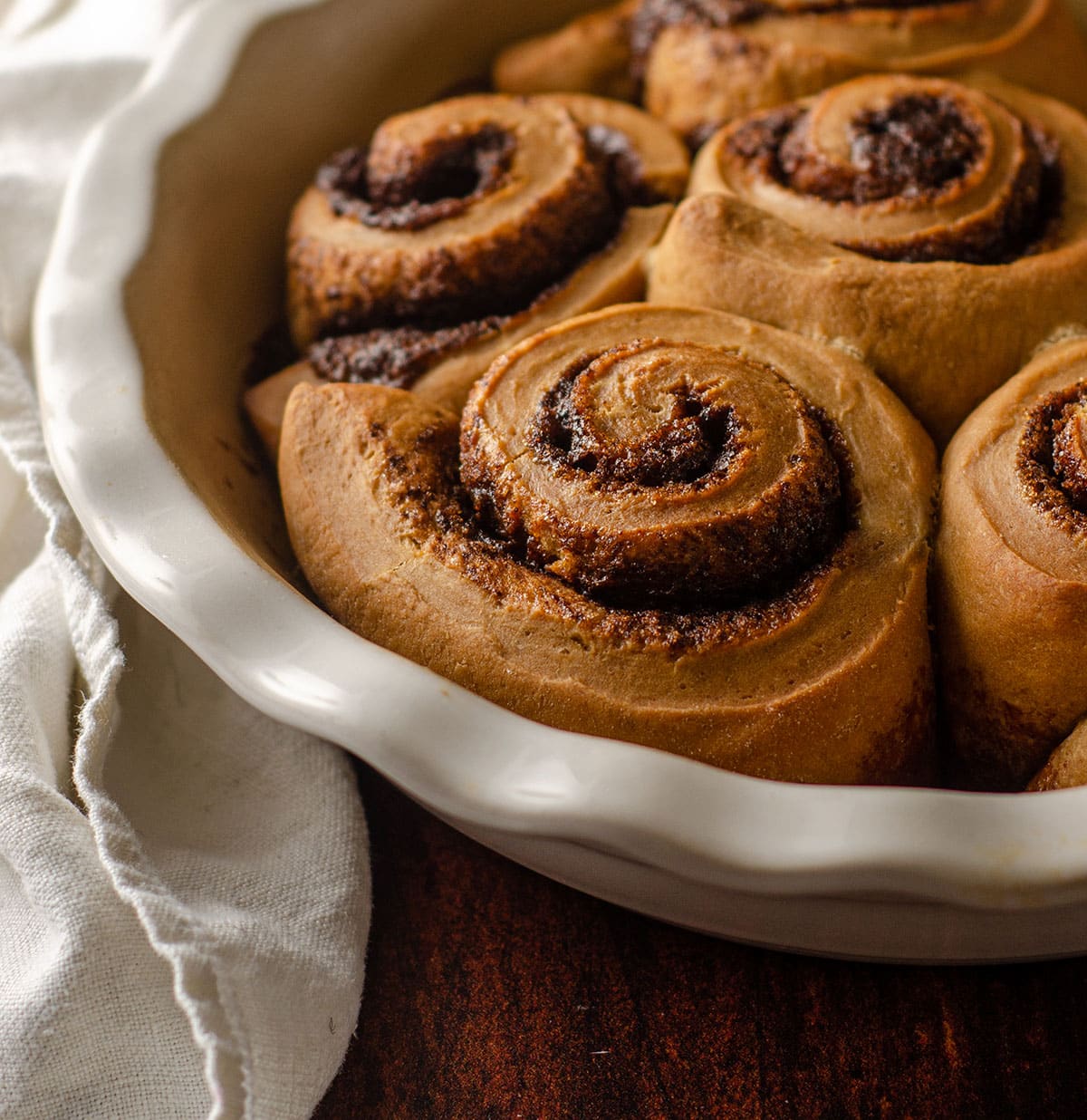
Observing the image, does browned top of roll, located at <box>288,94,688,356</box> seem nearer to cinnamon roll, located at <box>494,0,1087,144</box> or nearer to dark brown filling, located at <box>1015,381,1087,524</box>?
cinnamon roll, located at <box>494,0,1087,144</box>

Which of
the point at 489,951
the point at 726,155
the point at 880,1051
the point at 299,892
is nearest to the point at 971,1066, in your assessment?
the point at 880,1051

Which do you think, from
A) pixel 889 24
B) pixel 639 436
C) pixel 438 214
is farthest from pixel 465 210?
pixel 889 24

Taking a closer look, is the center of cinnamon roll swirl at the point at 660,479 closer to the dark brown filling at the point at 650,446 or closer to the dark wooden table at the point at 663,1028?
the dark brown filling at the point at 650,446

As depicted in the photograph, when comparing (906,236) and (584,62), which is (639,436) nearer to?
(906,236)

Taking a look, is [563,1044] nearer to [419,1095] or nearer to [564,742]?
[419,1095]

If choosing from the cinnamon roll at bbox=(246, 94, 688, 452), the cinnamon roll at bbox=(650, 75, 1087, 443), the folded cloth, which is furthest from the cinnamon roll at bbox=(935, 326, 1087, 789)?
the folded cloth

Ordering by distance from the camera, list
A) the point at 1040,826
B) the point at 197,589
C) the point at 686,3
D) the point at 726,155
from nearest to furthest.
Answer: the point at 1040,826 < the point at 197,589 < the point at 726,155 < the point at 686,3

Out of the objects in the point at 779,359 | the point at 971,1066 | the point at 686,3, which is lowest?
the point at 971,1066

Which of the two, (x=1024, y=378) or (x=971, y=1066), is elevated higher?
(x=1024, y=378)

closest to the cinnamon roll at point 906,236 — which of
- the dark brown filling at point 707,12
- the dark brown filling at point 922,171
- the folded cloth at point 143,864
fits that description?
the dark brown filling at point 922,171
